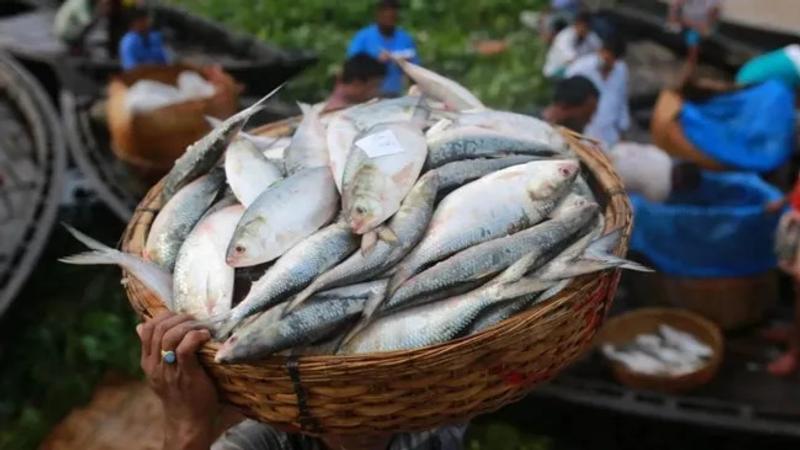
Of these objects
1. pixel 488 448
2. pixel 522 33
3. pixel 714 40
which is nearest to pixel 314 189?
pixel 488 448

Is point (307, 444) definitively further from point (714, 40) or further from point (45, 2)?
point (45, 2)

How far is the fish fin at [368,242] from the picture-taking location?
192cm

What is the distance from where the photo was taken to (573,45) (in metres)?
8.09

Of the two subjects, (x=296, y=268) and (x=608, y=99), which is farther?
(x=608, y=99)

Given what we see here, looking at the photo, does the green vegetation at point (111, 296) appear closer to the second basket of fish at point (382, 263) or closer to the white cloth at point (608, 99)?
the white cloth at point (608, 99)

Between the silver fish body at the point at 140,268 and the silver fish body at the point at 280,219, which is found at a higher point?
the silver fish body at the point at 280,219

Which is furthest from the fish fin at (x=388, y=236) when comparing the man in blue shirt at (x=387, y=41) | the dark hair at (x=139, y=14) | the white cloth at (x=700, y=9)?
the white cloth at (x=700, y=9)

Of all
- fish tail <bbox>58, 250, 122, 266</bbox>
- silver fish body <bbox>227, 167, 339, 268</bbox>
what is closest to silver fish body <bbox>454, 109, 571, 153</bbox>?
silver fish body <bbox>227, 167, 339, 268</bbox>

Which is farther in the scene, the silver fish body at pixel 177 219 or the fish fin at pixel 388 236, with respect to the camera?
the silver fish body at pixel 177 219

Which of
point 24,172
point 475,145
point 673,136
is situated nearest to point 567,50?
point 673,136

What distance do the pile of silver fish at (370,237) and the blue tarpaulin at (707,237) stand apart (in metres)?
3.18

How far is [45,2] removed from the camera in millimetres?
12484

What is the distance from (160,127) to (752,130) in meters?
4.05

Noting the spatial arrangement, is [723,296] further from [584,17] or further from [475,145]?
[475,145]
